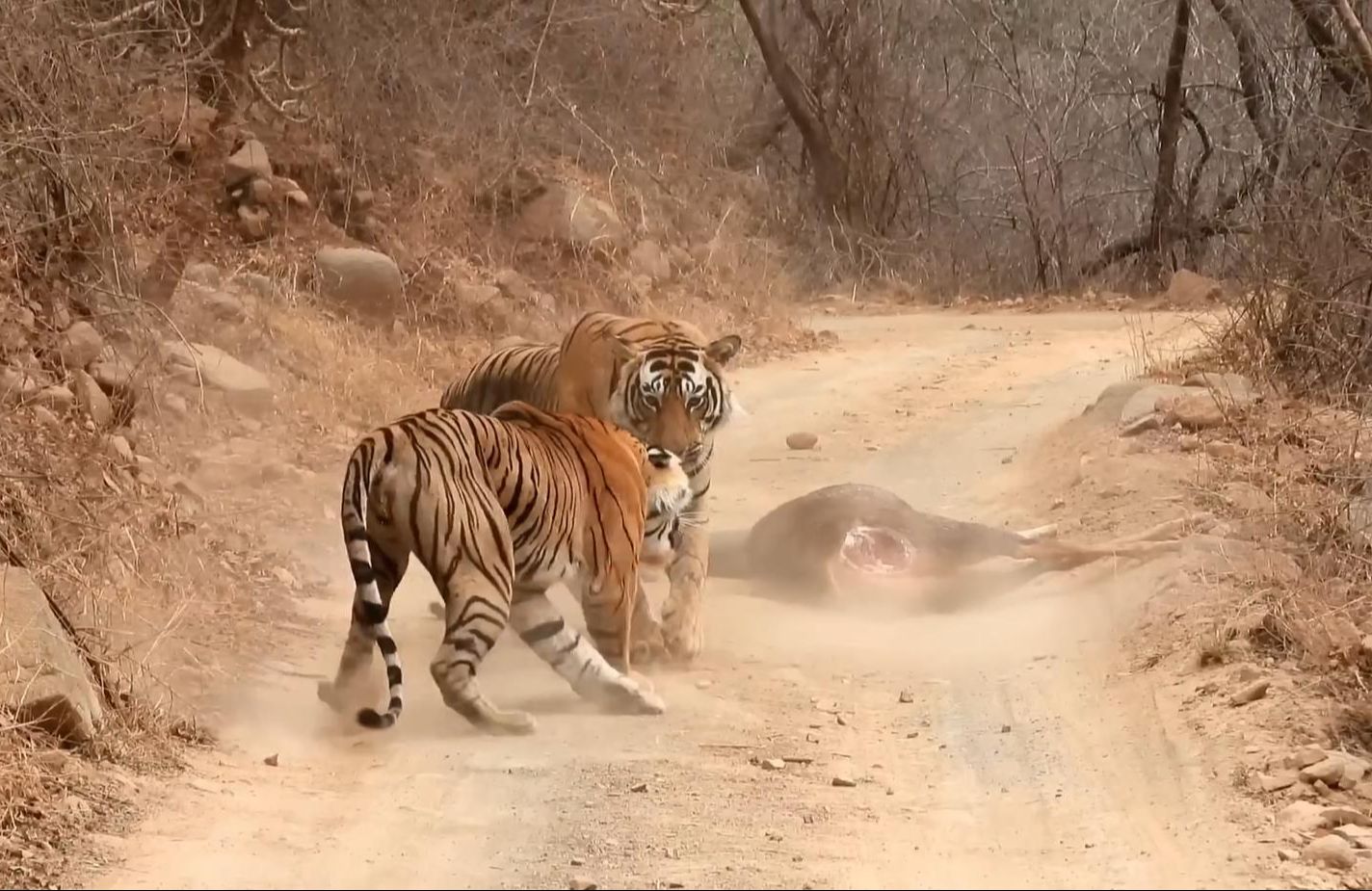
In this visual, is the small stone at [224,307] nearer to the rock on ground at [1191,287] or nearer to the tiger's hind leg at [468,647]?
the tiger's hind leg at [468,647]

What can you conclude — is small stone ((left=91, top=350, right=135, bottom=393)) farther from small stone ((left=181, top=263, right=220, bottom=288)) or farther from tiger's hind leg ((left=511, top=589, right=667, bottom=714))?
small stone ((left=181, top=263, right=220, bottom=288))

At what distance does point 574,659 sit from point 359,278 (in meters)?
5.50

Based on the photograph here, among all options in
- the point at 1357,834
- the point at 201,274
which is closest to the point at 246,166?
the point at 201,274

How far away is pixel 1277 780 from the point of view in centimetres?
401

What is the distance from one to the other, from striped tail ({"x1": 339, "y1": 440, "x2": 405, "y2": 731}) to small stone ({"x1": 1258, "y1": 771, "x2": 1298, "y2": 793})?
218 cm

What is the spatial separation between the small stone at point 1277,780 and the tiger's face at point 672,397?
233 cm

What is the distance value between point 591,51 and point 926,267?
372 cm

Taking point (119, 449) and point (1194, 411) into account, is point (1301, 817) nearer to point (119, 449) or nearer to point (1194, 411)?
point (1194, 411)

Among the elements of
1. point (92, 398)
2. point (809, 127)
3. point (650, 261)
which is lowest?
point (92, 398)

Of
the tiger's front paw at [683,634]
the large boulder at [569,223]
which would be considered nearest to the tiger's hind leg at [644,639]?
the tiger's front paw at [683,634]

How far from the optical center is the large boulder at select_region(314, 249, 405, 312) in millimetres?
9578

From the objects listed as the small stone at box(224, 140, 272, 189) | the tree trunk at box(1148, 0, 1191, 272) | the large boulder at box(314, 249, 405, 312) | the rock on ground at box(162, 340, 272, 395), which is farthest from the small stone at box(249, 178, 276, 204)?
the tree trunk at box(1148, 0, 1191, 272)

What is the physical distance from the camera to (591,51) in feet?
43.2

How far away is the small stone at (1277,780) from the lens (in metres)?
3.98
